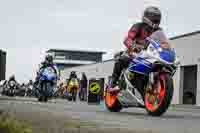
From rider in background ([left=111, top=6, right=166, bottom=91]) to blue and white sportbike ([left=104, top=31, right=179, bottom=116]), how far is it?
0.16 metres

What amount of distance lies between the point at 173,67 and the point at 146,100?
2.50ft

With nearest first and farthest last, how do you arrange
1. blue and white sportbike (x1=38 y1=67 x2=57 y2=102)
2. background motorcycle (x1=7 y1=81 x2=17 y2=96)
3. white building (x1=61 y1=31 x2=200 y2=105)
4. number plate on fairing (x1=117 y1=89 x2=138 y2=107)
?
number plate on fairing (x1=117 y1=89 x2=138 y2=107)
blue and white sportbike (x1=38 y1=67 x2=57 y2=102)
white building (x1=61 y1=31 x2=200 y2=105)
background motorcycle (x1=7 y1=81 x2=17 y2=96)

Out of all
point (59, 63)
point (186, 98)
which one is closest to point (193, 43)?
point (186, 98)

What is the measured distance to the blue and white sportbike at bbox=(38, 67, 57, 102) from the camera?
64.6ft

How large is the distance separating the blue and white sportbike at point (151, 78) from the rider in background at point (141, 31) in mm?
161

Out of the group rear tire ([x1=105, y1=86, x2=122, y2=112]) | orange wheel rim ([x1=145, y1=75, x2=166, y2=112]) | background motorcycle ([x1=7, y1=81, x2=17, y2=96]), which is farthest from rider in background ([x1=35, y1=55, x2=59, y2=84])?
background motorcycle ([x1=7, y1=81, x2=17, y2=96])

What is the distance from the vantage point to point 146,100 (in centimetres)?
974

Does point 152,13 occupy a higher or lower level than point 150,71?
higher

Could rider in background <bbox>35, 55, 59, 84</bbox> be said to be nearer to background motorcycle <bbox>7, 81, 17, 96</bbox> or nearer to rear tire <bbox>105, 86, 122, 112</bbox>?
rear tire <bbox>105, 86, 122, 112</bbox>

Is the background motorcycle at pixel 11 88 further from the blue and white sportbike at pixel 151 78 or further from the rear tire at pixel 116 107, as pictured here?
the blue and white sportbike at pixel 151 78

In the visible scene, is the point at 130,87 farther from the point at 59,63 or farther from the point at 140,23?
the point at 59,63

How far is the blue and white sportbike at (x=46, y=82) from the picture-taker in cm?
1968

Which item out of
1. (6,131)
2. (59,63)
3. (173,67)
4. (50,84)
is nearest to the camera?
(6,131)

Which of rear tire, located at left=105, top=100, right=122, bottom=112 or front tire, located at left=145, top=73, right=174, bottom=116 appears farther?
rear tire, located at left=105, top=100, right=122, bottom=112
